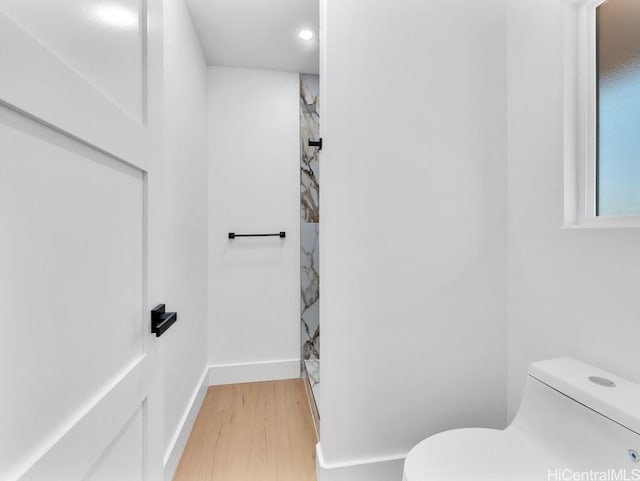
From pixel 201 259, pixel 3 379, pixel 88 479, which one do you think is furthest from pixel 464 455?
pixel 201 259

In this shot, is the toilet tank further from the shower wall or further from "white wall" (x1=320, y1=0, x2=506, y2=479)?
the shower wall

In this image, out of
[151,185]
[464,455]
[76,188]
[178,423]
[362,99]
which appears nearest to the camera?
[76,188]

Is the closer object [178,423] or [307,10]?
[178,423]

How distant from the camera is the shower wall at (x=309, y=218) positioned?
2.55 metres

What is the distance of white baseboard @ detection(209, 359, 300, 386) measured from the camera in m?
2.40

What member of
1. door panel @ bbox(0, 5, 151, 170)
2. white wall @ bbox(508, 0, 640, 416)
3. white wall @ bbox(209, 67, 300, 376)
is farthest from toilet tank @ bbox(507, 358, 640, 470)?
white wall @ bbox(209, 67, 300, 376)

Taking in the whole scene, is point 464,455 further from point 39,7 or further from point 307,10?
point 307,10

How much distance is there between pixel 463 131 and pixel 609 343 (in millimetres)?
977

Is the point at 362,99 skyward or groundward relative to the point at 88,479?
skyward

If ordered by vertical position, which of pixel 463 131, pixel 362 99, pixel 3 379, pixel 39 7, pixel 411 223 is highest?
pixel 362 99

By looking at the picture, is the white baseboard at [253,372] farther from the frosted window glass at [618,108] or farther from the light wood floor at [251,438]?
the frosted window glass at [618,108]

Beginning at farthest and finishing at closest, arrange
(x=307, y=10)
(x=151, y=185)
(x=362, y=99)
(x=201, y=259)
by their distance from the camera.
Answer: (x=201, y=259), (x=307, y=10), (x=362, y=99), (x=151, y=185)

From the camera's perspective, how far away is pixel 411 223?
141cm

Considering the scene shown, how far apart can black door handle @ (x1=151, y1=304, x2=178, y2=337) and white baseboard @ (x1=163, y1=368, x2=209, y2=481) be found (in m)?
1.01
